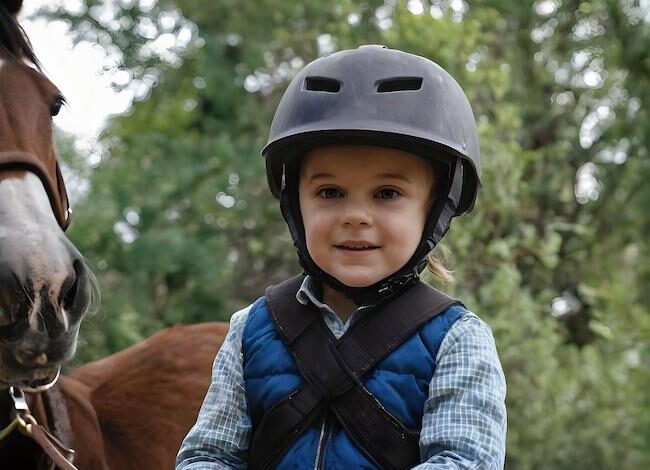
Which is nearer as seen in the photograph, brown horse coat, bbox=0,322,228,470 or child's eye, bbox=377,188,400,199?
child's eye, bbox=377,188,400,199

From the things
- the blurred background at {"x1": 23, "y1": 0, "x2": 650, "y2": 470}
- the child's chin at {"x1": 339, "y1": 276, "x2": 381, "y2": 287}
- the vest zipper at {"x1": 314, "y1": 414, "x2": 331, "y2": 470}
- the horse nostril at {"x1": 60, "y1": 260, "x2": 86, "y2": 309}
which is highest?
the child's chin at {"x1": 339, "y1": 276, "x2": 381, "y2": 287}

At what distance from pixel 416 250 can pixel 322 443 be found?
472 mm

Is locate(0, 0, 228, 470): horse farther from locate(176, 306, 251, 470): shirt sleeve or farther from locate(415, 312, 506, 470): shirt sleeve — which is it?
locate(415, 312, 506, 470): shirt sleeve

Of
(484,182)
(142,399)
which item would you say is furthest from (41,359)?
(484,182)

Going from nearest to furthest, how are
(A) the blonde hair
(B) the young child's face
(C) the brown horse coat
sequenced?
(B) the young child's face → (A) the blonde hair → (C) the brown horse coat

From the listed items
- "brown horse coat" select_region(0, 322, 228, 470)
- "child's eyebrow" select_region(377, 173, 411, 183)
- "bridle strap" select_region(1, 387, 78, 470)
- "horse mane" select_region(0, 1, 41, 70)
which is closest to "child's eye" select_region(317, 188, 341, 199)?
"child's eyebrow" select_region(377, 173, 411, 183)

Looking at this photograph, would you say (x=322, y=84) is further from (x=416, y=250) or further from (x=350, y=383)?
(x=350, y=383)

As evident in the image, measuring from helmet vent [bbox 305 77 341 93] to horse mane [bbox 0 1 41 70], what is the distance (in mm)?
1174

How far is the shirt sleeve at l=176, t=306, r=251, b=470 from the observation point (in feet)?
7.16

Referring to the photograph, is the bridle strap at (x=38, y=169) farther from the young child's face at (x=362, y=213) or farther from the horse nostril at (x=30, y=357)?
the young child's face at (x=362, y=213)

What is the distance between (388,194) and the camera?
2209 millimetres

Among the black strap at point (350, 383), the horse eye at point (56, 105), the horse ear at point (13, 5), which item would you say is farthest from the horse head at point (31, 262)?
the black strap at point (350, 383)

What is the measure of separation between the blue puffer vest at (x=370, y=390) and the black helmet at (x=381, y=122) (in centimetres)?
16

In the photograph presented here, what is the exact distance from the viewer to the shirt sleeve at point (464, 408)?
2.00 meters
